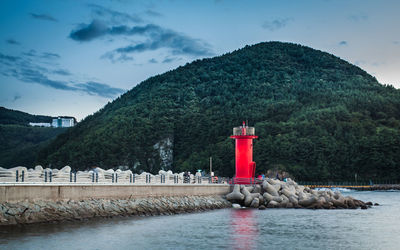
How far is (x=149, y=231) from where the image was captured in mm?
24594

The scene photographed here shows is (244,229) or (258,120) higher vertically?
(258,120)

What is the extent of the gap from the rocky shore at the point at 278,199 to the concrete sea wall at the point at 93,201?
256 centimetres

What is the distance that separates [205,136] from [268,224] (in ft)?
305

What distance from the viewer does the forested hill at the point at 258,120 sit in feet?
332

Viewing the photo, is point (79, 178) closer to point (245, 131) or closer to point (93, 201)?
point (93, 201)

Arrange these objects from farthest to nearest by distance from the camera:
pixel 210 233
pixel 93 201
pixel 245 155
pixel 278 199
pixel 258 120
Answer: pixel 258 120, pixel 245 155, pixel 278 199, pixel 93 201, pixel 210 233

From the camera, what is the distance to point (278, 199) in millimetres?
41500

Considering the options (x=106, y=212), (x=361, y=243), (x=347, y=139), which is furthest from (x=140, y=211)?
(x=347, y=139)

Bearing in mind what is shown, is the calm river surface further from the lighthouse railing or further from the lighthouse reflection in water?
the lighthouse railing

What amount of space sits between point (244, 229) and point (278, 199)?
15205mm

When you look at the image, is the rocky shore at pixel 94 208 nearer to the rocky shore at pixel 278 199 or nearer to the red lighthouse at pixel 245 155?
the rocky shore at pixel 278 199

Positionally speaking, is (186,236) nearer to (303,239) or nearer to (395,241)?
(303,239)

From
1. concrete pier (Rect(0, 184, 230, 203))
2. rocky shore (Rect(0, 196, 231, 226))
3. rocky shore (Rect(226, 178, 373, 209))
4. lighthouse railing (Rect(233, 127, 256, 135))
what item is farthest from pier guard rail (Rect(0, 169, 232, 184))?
lighthouse railing (Rect(233, 127, 256, 135))

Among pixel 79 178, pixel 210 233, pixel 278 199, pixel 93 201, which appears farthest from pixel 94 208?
pixel 278 199
